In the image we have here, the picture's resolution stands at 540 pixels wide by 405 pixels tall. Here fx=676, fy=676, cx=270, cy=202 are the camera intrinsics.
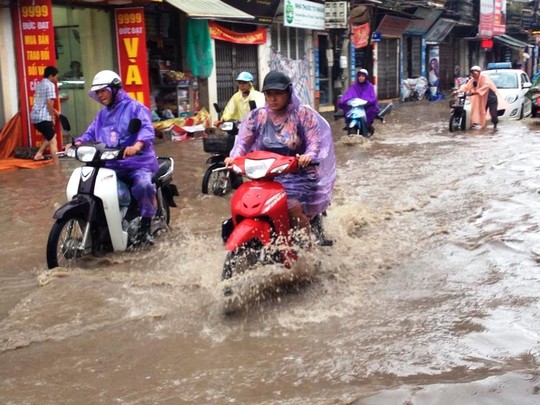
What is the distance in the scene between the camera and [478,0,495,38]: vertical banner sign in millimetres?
35281

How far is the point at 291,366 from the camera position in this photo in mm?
3584

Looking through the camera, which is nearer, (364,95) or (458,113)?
(364,95)

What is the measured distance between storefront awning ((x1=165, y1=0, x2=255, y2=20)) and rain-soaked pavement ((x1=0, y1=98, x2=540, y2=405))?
701cm

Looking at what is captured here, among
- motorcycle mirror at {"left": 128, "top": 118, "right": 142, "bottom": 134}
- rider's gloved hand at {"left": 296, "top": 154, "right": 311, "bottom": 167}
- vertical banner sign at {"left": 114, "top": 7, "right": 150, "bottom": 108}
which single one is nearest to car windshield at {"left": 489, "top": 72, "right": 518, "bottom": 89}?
vertical banner sign at {"left": 114, "top": 7, "right": 150, "bottom": 108}

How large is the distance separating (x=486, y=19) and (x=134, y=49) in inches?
1080

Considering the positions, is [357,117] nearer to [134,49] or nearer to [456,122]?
[456,122]

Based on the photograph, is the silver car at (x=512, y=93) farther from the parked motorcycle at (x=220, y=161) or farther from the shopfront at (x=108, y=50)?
the parked motorcycle at (x=220, y=161)

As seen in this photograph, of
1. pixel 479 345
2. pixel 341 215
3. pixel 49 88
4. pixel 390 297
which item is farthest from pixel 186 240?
pixel 49 88

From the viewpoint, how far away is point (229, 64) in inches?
681

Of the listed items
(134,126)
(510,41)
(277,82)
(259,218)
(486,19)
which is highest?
(486,19)

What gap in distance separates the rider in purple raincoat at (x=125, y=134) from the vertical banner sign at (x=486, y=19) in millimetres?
33076

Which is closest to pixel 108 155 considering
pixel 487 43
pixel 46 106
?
pixel 46 106

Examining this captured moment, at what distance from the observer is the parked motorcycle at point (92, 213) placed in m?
5.21

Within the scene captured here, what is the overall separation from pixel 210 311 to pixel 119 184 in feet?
5.94
